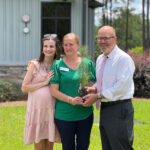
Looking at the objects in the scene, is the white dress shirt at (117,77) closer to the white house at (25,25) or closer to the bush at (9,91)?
the bush at (9,91)

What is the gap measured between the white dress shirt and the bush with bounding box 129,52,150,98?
30.3 feet

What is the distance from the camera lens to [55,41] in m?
4.20

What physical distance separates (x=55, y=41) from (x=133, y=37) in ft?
170

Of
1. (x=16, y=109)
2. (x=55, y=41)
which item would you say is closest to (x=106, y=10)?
(x=16, y=109)

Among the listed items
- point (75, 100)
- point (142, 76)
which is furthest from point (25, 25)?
point (75, 100)

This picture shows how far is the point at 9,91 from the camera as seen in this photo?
38.2 ft

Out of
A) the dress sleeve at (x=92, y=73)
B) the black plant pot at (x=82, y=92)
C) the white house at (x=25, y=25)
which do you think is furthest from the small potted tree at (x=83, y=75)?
the white house at (x=25, y=25)

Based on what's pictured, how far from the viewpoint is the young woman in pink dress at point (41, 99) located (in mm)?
4133

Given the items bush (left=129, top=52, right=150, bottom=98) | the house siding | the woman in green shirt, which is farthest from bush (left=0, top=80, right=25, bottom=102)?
the woman in green shirt

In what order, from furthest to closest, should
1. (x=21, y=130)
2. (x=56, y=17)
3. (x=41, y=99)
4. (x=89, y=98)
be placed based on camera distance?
(x=56, y=17) < (x=21, y=130) < (x=41, y=99) < (x=89, y=98)

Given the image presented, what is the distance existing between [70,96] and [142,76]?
30.8 ft

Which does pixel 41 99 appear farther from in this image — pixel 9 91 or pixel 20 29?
pixel 20 29

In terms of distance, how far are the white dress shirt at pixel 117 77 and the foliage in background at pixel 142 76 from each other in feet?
30.3

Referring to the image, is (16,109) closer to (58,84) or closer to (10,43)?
(10,43)
